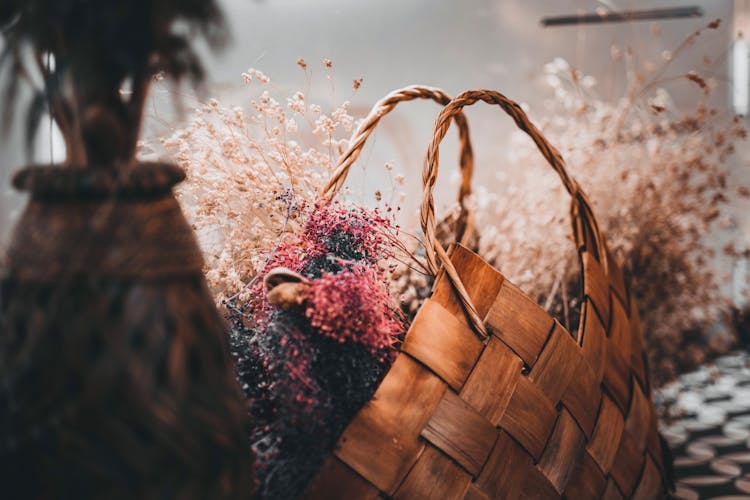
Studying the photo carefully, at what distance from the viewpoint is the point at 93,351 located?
1.10ft

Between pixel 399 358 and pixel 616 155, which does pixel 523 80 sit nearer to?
pixel 616 155

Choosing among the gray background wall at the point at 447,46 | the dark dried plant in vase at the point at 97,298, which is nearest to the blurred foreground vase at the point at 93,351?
the dark dried plant in vase at the point at 97,298

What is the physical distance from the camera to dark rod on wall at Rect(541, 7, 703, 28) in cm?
184

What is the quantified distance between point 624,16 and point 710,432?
1.19 meters

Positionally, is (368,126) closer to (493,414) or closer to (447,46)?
(493,414)

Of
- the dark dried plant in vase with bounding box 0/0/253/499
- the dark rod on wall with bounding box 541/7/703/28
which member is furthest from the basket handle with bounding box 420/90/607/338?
the dark rod on wall with bounding box 541/7/703/28

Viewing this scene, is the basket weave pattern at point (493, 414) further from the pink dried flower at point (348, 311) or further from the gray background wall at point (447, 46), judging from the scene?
the gray background wall at point (447, 46)

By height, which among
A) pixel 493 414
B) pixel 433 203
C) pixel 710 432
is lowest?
pixel 493 414

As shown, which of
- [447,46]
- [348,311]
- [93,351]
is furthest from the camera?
[447,46]

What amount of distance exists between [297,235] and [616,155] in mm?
830

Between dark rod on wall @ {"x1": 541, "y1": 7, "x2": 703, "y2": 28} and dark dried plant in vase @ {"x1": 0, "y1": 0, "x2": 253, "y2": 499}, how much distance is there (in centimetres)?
168

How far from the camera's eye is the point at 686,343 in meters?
1.67

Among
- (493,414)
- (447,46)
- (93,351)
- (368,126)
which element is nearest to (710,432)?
(493,414)

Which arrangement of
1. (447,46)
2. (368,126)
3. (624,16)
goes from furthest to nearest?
(624,16) → (447,46) → (368,126)
